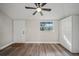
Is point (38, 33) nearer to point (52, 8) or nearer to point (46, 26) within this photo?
point (46, 26)

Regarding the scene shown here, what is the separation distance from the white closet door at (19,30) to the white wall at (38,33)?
0.34m

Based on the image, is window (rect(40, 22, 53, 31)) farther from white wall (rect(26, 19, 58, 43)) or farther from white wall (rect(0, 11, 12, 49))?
white wall (rect(0, 11, 12, 49))

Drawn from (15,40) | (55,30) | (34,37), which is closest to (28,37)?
(34,37)

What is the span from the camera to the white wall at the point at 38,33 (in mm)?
6996

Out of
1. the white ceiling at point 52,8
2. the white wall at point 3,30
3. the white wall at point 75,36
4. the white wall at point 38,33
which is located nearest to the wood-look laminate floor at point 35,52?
the white wall at point 75,36

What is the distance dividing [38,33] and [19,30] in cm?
124

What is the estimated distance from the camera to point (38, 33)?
7.01 meters

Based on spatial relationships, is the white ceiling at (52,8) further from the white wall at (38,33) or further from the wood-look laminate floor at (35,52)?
the white wall at (38,33)

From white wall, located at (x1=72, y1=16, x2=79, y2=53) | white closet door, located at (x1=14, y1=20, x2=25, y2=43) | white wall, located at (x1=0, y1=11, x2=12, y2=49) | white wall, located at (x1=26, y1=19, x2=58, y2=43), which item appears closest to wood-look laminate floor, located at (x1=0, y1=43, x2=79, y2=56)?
white wall, located at (x1=72, y1=16, x2=79, y2=53)

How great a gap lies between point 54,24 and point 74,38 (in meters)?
3.15

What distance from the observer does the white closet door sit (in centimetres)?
677

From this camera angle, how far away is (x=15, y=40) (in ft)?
22.1

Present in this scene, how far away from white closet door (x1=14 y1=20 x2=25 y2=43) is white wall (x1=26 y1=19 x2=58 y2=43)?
337 millimetres

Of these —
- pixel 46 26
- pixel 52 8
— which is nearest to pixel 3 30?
pixel 52 8
